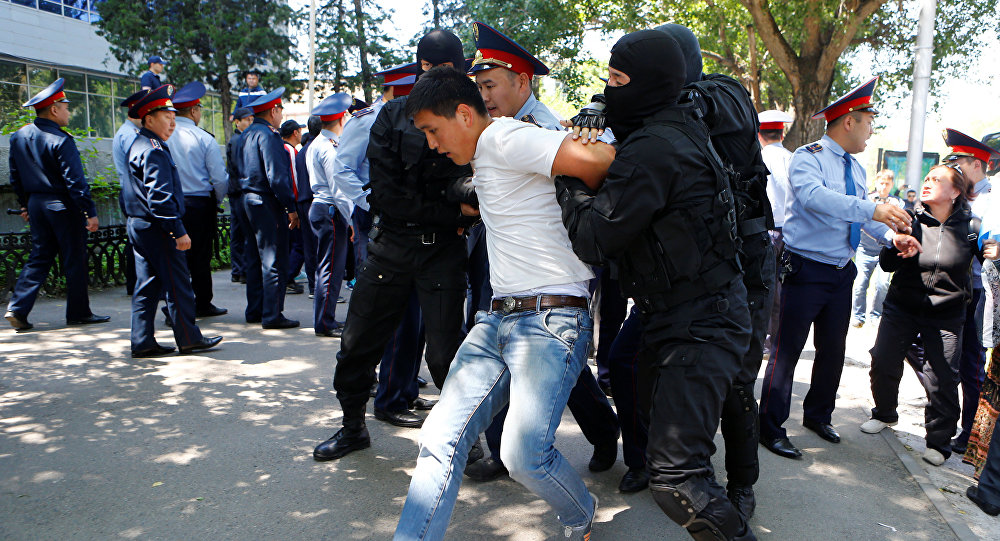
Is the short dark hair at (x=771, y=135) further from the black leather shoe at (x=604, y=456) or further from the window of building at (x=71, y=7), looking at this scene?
the window of building at (x=71, y=7)

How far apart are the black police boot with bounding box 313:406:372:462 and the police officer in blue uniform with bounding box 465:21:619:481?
691 mm

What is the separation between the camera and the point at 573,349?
2664mm

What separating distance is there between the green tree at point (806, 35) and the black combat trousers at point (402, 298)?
12.7 metres

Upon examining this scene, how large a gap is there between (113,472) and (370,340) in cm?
148

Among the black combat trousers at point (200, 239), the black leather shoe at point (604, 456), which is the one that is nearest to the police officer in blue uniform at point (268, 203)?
the black combat trousers at point (200, 239)

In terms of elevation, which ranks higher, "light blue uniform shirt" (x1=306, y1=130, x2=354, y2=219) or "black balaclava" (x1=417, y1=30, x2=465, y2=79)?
"black balaclava" (x1=417, y1=30, x2=465, y2=79)

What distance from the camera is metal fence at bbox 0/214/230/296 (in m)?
8.25

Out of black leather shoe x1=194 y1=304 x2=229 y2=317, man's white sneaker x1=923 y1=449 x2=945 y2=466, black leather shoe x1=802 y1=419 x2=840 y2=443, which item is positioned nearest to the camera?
man's white sneaker x1=923 y1=449 x2=945 y2=466

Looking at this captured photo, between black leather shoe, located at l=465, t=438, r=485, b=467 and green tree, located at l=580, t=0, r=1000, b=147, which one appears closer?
black leather shoe, located at l=465, t=438, r=485, b=467

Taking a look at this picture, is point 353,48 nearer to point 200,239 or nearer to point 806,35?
point 806,35

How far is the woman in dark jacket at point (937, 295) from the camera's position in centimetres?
447

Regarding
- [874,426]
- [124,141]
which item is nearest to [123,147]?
[124,141]

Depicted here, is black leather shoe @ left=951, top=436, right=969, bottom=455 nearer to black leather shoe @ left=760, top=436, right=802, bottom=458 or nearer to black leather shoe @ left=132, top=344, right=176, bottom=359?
black leather shoe @ left=760, top=436, right=802, bottom=458

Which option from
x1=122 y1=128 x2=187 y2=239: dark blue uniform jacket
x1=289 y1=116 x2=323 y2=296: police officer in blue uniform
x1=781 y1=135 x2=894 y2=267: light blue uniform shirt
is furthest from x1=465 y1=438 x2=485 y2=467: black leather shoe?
x1=289 y1=116 x2=323 y2=296: police officer in blue uniform
